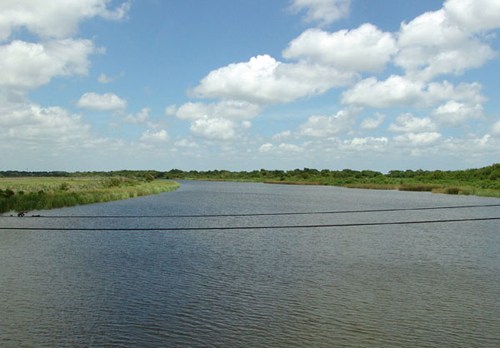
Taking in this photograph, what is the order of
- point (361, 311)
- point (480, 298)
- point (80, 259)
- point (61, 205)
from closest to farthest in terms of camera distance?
point (361, 311) < point (480, 298) < point (80, 259) < point (61, 205)

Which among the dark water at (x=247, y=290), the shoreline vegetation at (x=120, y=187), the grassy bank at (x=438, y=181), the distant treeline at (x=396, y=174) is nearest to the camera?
the dark water at (x=247, y=290)

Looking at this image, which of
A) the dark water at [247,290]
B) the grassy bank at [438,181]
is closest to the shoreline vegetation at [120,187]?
the grassy bank at [438,181]

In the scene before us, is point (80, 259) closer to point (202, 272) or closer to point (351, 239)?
point (202, 272)

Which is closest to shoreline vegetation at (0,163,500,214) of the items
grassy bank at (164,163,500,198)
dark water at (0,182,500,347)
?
grassy bank at (164,163,500,198)

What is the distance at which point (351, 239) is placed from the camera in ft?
85.7

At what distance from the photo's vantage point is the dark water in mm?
10891

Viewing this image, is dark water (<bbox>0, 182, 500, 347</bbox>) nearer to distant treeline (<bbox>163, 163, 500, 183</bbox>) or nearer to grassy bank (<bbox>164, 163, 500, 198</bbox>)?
grassy bank (<bbox>164, 163, 500, 198</bbox>)

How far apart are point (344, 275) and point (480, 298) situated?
171 inches

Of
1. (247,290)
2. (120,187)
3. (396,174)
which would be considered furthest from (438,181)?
(247,290)

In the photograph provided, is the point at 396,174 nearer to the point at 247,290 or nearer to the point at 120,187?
the point at 120,187

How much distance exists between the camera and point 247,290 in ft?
48.7

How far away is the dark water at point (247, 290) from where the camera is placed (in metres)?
10.9

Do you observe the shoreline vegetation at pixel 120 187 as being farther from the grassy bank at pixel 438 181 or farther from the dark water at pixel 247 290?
the dark water at pixel 247 290

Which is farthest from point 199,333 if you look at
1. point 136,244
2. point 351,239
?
point 351,239
